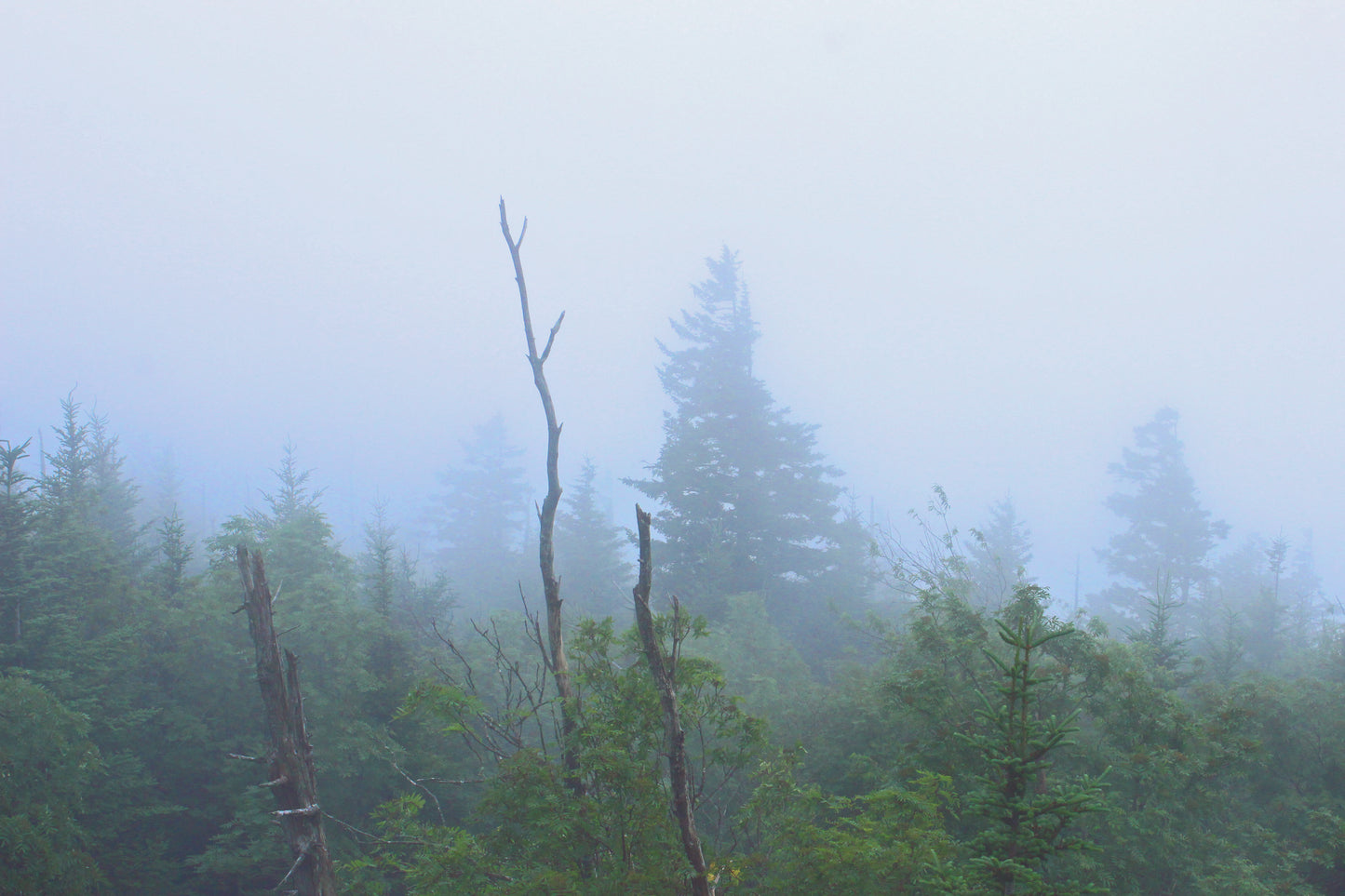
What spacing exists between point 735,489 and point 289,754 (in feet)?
62.4

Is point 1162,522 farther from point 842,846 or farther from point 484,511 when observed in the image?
point 484,511

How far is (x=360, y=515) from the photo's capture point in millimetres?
120500

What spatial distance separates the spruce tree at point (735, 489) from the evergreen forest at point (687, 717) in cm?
13

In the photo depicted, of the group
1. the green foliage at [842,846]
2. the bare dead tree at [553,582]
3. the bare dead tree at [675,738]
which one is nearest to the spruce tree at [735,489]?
the bare dead tree at [553,582]

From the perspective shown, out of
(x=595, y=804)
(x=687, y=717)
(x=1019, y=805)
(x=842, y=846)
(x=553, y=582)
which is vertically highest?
(x=553, y=582)

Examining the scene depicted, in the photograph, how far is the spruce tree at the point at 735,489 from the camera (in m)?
24.9

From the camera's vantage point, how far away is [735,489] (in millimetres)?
25234

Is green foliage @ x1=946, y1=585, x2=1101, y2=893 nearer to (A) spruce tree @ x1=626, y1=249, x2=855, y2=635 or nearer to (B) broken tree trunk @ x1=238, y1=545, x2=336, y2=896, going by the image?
(B) broken tree trunk @ x1=238, y1=545, x2=336, y2=896

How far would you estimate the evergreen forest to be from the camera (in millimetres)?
5953

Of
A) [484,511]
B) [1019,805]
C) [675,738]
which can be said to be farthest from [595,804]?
[484,511]

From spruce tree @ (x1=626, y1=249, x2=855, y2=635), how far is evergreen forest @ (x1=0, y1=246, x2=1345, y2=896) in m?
0.13

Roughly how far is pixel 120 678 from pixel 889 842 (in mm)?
17342

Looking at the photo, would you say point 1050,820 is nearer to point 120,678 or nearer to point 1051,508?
point 120,678

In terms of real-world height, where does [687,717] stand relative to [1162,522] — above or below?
below
